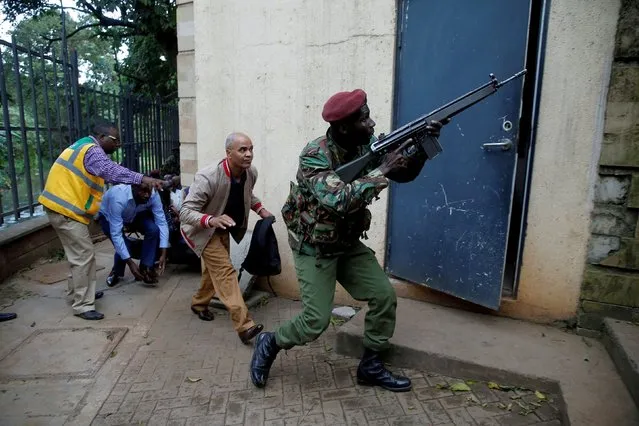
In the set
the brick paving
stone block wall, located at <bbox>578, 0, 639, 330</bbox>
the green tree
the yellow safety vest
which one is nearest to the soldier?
the brick paving

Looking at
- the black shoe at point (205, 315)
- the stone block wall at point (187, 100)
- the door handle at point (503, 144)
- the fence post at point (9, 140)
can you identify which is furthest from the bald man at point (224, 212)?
the fence post at point (9, 140)

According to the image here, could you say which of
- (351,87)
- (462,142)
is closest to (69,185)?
(351,87)

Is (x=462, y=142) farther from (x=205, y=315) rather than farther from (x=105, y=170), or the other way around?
(x=105, y=170)

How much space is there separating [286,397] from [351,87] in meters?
2.49

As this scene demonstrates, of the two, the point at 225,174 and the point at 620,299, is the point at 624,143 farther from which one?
the point at 225,174

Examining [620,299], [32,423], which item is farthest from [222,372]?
[620,299]

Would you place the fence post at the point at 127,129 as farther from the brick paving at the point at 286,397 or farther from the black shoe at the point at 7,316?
the brick paving at the point at 286,397

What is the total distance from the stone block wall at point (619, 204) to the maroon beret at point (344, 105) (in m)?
1.75

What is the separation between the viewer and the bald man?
3.52m

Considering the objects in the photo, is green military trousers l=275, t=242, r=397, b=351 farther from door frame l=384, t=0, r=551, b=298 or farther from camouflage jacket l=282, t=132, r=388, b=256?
door frame l=384, t=0, r=551, b=298

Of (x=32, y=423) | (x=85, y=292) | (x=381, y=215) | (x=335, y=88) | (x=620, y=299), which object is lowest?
(x=32, y=423)

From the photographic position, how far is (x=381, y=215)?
4.01 m

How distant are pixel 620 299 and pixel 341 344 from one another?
1.94 metres

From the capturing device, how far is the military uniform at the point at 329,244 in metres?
2.45
